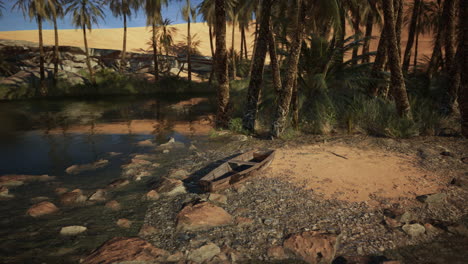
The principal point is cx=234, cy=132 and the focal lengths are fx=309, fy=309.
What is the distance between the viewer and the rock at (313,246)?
4574 mm

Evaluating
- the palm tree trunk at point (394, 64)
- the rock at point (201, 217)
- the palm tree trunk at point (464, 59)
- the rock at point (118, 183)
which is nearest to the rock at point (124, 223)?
the rock at point (201, 217)

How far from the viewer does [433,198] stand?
5.99m

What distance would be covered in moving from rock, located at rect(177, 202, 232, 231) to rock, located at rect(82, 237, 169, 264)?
0.73 metres

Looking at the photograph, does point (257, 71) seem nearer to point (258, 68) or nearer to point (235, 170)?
point (258, 68)

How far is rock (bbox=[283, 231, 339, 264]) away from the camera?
180 inches

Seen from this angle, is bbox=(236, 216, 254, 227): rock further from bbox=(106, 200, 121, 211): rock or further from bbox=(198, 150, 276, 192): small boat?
bbox=(106, 200, 121, 211): rock

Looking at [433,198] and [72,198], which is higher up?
[433,198]

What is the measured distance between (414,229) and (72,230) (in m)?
5.73

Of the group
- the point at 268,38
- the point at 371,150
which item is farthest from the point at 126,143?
the point at 371,150

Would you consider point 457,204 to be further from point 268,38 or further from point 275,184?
point 268,38

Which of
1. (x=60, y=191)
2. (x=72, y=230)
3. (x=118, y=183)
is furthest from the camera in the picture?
(x=118, y=183)

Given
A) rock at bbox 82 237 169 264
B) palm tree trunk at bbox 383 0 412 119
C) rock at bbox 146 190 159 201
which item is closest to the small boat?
rock at bbox 146 190 159 201

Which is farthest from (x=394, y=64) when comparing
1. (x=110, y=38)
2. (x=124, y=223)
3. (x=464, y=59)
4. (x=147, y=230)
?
(x=110, y=38)

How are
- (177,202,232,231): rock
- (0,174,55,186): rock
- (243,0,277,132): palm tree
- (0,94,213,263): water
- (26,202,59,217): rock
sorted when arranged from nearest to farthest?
(0,94,213,263): water → (177,202,232,231): rock → (26,202,59,217): rock → (0,174,55,186): rock → (243,0,277,132): palm tree
